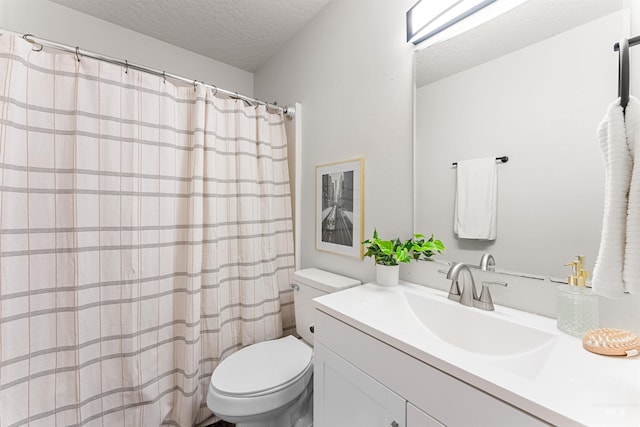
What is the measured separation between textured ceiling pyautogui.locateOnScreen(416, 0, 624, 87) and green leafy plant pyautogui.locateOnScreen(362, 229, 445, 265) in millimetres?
693

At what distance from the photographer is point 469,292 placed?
3.05ft

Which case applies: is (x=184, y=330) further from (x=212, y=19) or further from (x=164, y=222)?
(x=212, y=19)

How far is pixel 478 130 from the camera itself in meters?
0.97

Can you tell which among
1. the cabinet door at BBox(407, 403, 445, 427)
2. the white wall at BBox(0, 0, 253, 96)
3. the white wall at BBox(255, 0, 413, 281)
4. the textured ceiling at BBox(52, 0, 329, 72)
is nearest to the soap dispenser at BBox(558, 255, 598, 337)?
the cabinet door at BBox(407, 403, 445, 427)

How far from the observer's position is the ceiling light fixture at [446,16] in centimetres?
94

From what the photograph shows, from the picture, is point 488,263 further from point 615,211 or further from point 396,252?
point 615,211

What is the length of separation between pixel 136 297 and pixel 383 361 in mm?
1252

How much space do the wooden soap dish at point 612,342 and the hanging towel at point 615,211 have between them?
8.0 inches

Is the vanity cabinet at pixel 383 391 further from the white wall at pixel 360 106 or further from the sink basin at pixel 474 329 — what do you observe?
the white wall at pixel 360 106

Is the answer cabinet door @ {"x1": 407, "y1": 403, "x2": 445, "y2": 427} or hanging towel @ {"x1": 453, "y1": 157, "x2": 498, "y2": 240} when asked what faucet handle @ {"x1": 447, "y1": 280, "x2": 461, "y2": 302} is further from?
cabinet door @ {"x1": 407, "y1": 403, "x2": 445, "y2": 427}

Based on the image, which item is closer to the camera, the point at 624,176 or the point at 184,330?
the point at 624,176

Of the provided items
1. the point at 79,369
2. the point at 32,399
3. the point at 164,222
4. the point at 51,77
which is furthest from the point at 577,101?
the point at 32,399

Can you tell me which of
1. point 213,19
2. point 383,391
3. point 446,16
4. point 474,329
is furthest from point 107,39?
point 474,329

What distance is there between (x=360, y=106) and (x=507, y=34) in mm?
645
